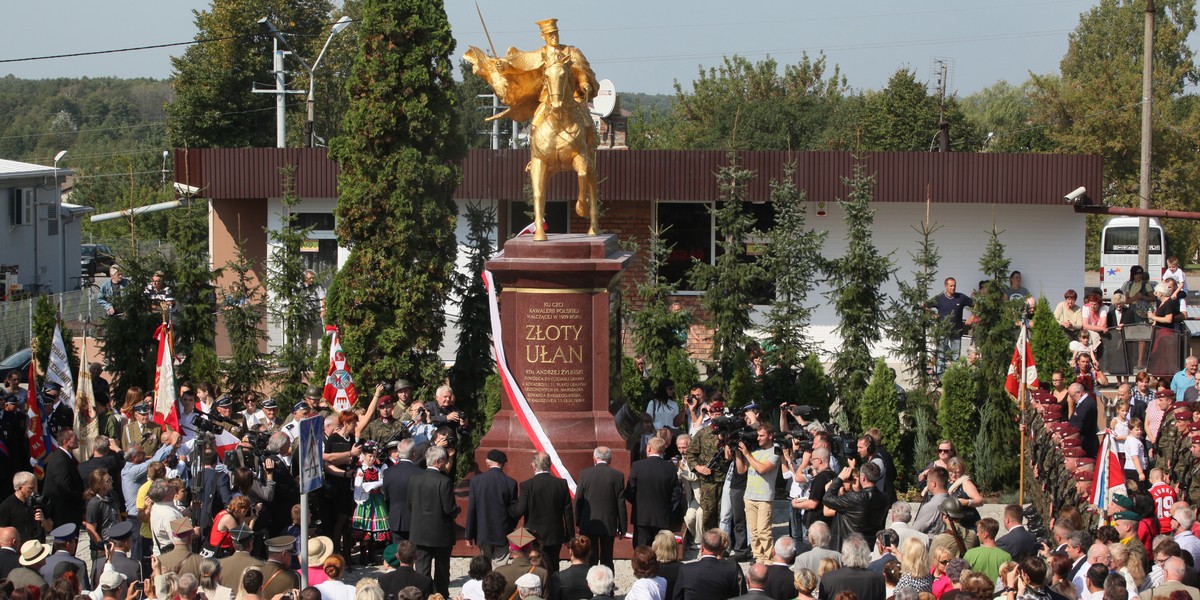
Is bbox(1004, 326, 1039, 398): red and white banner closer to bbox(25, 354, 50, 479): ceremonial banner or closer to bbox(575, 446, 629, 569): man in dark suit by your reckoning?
bbox(575, 446, 629, 569): man in dark suit

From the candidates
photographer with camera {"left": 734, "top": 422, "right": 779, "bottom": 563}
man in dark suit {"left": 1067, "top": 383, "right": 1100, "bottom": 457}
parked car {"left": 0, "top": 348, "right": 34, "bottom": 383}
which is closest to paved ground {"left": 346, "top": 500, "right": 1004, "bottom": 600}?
photographer with camera {"left": 734, "top": 422, "right": 779, "bottom": 563}

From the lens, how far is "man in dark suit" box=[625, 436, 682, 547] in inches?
476

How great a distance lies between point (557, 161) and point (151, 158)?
59.5 meters

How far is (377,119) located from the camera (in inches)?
703

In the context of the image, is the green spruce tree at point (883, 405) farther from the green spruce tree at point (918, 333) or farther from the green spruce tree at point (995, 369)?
the green spruce tree at point (995, 369)

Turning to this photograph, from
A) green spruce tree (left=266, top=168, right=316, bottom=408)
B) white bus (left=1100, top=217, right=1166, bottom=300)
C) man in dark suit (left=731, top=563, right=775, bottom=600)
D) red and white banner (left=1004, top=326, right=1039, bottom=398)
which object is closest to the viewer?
man in dark suit (left=731, top=563, right=775, bottom=600)

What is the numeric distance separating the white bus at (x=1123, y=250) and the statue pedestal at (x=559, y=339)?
83.7 feet

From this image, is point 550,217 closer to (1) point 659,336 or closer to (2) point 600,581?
(1) point 659,336

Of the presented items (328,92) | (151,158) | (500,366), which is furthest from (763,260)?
(151,158)

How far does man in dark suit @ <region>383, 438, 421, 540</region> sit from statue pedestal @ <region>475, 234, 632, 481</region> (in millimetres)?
1769

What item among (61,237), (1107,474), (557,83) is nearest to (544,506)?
(557,83)

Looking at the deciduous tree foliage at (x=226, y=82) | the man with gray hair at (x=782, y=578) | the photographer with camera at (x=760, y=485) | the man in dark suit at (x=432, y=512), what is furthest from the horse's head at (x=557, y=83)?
the deciduous tree foliage at (x=226, y=82)

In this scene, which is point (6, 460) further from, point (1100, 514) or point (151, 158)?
point (151, 158)

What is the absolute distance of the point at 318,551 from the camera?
377 inches
